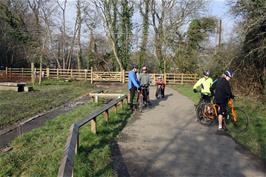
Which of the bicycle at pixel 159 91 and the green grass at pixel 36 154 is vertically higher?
the bicycle at pixel 159 91

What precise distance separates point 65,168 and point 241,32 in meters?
13.3

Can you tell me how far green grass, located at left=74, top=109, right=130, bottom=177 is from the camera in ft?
19.3

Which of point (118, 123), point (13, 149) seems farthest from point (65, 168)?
point (118, 123)

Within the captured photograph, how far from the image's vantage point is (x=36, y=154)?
729cm

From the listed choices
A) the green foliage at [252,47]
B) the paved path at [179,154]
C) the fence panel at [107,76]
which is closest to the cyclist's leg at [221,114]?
the paved path at [179,154]

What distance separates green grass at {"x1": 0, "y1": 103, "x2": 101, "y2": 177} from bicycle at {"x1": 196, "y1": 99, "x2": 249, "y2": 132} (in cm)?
439

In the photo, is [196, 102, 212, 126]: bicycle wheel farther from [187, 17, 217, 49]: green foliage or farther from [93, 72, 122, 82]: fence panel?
[187, 17, 217, 49]: green foliage

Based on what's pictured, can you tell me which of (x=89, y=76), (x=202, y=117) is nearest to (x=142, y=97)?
(x=202, y=117)

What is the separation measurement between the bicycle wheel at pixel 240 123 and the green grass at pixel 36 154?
4.88 m

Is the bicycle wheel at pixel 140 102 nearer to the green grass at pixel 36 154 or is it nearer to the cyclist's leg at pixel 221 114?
the green grass at pixel 36 154

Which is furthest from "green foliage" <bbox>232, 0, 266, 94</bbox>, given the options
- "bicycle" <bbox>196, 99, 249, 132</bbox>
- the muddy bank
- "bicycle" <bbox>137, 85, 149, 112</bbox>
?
the muddy bank

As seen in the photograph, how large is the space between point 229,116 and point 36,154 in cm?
666

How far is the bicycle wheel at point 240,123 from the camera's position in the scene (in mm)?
10031

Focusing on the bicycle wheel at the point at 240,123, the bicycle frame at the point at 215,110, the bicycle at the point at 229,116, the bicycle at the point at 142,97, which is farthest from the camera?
the bicycle at the point at 142,97
